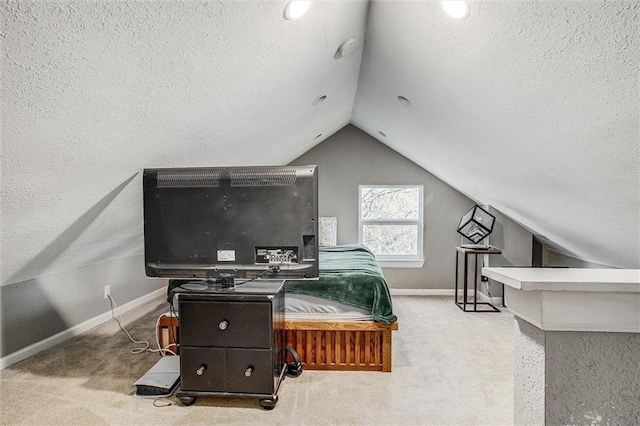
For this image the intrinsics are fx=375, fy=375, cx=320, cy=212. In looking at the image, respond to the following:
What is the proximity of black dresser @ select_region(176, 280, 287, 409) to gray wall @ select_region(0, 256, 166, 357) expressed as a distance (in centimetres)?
156

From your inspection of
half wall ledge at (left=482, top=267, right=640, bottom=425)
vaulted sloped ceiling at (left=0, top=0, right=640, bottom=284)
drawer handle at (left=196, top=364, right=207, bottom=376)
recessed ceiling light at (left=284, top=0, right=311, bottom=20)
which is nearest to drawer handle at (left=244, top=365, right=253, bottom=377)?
drawer handle at (left=196, top=364, right=207, bottom=376)

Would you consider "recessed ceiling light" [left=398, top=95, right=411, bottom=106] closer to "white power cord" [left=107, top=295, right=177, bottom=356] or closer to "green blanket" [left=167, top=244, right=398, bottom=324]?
"green blanket" [left=167, top=244, right=398, bottom=324]

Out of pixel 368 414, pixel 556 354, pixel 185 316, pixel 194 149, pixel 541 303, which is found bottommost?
pixel 368 414

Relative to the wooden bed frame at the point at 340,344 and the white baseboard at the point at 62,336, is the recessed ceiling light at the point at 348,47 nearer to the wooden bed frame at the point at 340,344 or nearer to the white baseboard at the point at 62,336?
the wooden bed frame at the point at 340,344

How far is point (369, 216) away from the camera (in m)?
5.07

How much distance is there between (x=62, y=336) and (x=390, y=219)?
12.3 ft

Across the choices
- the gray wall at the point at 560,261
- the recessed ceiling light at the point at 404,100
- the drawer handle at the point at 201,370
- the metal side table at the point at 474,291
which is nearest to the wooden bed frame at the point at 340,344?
the drawer handle at the point at 201,370

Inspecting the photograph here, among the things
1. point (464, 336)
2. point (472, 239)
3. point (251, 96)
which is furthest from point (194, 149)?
point (472, 239)

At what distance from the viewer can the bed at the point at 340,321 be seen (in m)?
2.61

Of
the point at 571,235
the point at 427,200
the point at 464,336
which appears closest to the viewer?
the point at 571,235

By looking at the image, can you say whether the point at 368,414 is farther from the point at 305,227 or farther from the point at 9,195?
the point at 9,195

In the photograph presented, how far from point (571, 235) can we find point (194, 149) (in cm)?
304

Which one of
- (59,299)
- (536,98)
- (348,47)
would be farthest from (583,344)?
(59,299)

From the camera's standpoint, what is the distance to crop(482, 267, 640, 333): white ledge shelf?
741 millimetres
